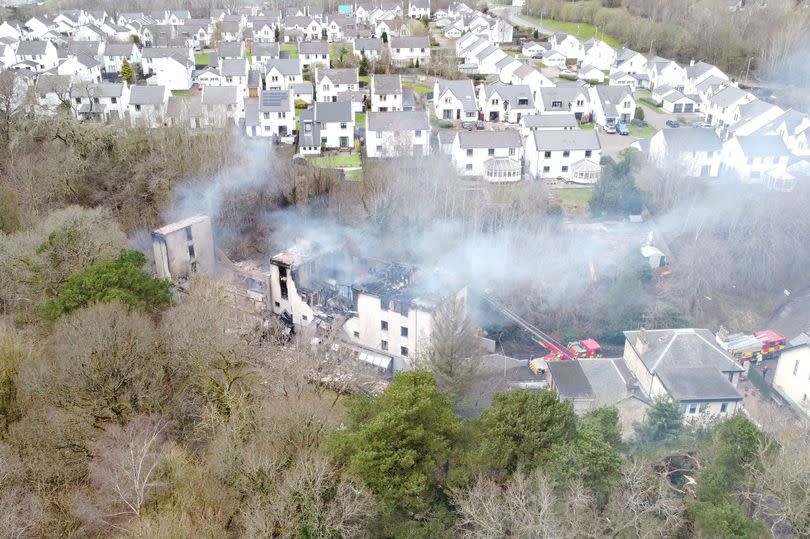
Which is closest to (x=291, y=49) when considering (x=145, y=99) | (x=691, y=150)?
(x=145, y=99)

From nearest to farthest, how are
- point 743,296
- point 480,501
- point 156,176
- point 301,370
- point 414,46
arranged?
1. point 480,501
2. point 301,370
3. point 743,296
4. point 156,176
5. point 414,46

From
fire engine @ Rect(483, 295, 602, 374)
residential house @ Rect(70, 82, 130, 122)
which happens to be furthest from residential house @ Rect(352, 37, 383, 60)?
fire engine @ Rect(483, 295, 602, 374)

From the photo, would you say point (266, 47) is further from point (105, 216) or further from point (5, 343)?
point (5, 343)

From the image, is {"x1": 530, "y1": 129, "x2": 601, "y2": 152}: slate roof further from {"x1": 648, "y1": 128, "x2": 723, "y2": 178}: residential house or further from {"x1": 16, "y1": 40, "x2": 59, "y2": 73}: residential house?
{"x1": 16, "y1": 40, "x2": 59, "y2": 73}: residential house

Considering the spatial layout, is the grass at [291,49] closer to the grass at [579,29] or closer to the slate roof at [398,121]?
the slate roof at [398,121]

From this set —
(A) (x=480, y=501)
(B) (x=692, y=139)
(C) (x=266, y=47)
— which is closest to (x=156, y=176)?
(A) (x=480, y=501)

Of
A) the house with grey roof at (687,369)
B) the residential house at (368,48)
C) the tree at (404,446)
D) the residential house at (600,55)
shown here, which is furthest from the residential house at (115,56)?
the tree at (404,446)

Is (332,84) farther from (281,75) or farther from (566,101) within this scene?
(566,101)
